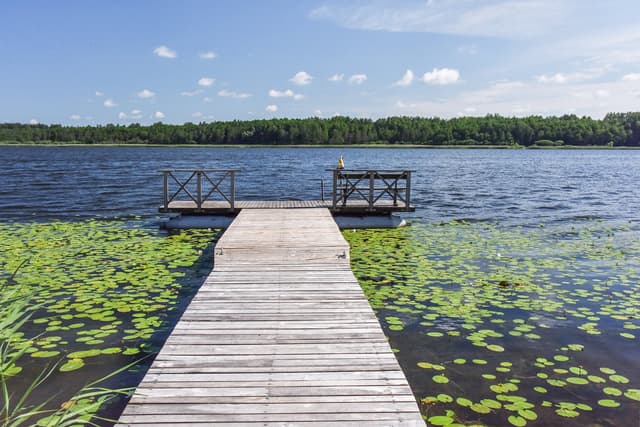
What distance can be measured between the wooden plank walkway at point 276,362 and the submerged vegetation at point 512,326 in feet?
3.40

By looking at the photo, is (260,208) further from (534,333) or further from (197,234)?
(534,333)

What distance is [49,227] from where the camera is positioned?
16344mm

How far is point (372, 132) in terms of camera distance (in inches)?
6063

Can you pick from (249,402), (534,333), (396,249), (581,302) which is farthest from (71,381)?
(396,249)

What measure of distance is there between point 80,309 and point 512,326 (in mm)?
6592

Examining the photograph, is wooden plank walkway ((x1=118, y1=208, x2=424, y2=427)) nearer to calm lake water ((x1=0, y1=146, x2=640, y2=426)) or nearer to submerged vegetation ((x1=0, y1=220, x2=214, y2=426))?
submerged vegetation ((x1=0, y1=220, x2=214, y2=426))

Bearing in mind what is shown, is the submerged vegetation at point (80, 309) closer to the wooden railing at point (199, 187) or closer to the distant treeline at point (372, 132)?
the wooden railing at point (199, 187)

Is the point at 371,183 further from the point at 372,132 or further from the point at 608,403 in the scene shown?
the point at 372,132

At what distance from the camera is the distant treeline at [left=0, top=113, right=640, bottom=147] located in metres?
141

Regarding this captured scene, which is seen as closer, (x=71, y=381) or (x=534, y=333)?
(x=71, y=381)

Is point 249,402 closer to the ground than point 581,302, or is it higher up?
higher up

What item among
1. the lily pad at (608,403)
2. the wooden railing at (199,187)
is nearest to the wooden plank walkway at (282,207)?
the wooden railing at (199,187)

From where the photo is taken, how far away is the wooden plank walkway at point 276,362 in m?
3.64

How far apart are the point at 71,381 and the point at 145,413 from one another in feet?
8.36
